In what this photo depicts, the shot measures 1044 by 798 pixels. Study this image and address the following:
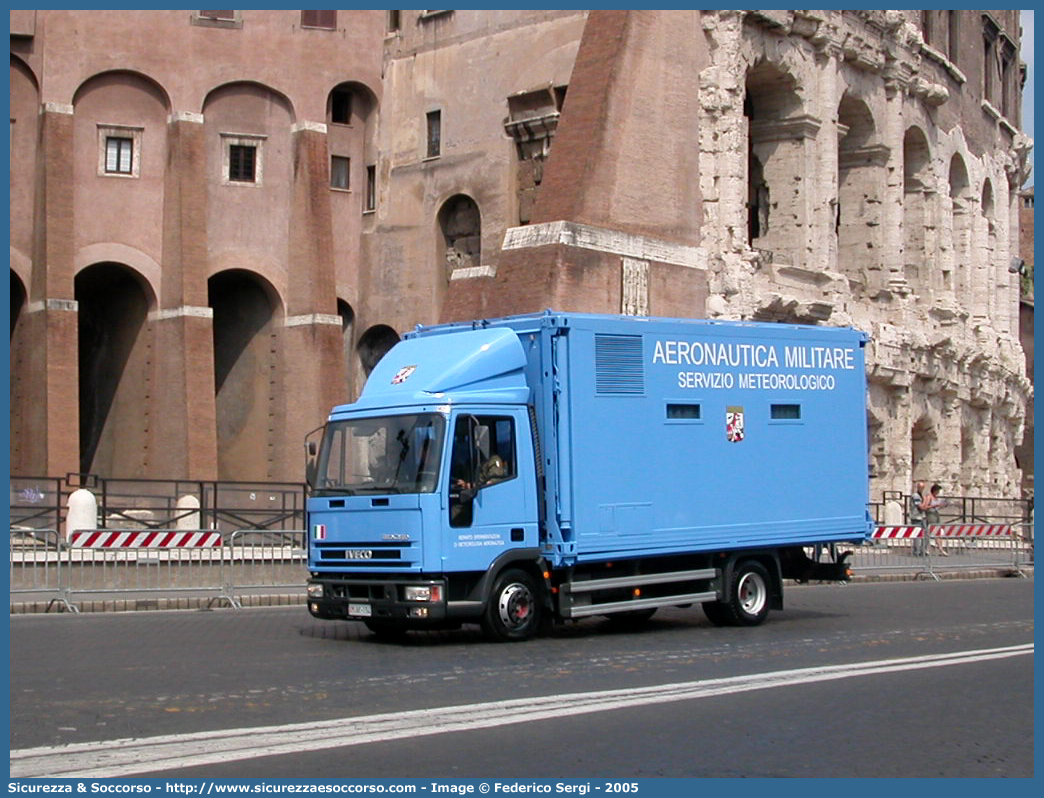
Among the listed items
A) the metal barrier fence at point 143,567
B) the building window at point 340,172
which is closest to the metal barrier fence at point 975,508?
the building window at point 340,172

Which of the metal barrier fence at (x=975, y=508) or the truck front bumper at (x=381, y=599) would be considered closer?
the truck front bumper at (x=381, y=599)

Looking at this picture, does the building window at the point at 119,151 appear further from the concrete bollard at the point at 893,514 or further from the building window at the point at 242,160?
the concrete bollard at the point at 893,514

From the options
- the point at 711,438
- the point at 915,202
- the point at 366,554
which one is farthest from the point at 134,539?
Answer: the point at 915,202

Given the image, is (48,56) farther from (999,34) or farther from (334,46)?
(999,34)

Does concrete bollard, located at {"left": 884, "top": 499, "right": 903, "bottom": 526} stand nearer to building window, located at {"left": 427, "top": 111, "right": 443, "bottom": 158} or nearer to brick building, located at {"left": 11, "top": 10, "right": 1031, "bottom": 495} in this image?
brick building, located at {"left": 11, "top": 10, "right": 1031, "bottom": 495}

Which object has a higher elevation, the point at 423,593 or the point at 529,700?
the point at 423,593

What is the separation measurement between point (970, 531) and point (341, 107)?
19.3m

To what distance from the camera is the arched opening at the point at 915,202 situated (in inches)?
1636

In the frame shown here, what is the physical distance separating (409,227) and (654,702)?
92.0ft

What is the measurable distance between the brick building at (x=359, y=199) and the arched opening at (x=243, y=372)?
0.18 ft

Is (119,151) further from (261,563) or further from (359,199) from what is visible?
(261,563)

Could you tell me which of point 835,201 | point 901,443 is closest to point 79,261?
point 835,201

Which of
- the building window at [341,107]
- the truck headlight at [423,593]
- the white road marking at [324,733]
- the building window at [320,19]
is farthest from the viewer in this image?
the building window at [341,107]

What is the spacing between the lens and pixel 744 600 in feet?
56.4
